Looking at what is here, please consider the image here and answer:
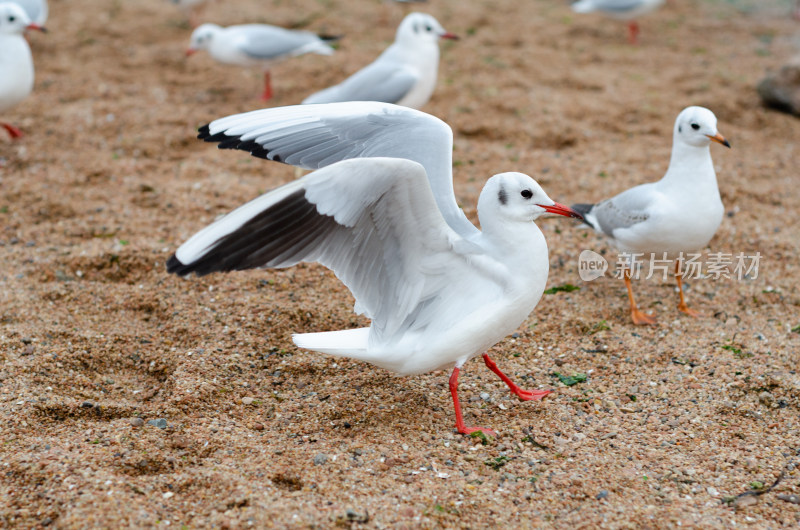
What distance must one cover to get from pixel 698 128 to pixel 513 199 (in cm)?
160

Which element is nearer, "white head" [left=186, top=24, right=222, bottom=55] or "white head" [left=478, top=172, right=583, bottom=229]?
"white head" [left=478, top=172, right=583, bottom=229]

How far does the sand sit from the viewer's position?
2773 millimetres

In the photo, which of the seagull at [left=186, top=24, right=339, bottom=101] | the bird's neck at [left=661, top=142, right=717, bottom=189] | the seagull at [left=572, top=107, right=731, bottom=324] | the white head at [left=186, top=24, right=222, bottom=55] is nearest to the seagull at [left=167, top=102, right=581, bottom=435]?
Answer: the seagull at [left=572, top=107, right=731, bottom=324]

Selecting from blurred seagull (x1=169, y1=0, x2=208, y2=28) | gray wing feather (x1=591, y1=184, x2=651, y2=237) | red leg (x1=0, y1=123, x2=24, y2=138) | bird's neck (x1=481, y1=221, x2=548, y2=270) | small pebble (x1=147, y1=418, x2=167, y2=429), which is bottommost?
small pebble (x1=147, y1=418, x2=167, y2=429)

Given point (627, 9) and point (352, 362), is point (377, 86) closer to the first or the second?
point (352, 362)

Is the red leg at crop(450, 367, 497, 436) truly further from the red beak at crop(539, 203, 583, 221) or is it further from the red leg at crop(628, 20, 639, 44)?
the red leg at crop(628, 20, 639, 44)

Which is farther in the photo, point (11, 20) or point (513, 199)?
point (11, 20)

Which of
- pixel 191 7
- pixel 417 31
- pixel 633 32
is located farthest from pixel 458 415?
pixel 191 7

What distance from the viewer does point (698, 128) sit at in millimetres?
4090

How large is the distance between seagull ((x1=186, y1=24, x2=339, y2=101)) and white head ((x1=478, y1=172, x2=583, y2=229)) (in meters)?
4.41

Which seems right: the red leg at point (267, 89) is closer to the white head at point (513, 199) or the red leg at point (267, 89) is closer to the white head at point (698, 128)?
the white head at point (698, 128)

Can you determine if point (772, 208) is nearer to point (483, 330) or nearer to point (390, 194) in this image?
point (483, 330)

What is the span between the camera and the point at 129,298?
4.07 metres

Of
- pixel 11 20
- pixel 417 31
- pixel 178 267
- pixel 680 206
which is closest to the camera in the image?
pixel 178 267
